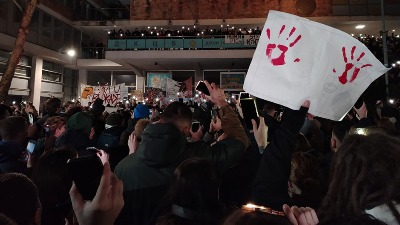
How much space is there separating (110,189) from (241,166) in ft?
7.08

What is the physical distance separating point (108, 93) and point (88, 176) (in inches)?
617

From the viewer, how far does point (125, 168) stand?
2.94 metres

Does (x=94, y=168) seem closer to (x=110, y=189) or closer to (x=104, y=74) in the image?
(x=110, y=189)

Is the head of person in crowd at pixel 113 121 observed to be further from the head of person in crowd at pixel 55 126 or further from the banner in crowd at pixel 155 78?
the banner in crowd at pixel 155 78

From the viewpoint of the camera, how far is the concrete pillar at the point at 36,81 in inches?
896

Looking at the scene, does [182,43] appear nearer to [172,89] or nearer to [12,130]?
[172,89]

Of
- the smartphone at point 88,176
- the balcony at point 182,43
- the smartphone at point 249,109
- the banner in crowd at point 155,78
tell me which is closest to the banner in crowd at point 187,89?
the balcony at point 182,43

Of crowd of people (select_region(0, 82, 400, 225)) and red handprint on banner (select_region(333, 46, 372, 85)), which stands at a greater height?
red handprint on banner (select_region(333, 46, 372, 85))

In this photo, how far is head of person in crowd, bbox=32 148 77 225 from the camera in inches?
106

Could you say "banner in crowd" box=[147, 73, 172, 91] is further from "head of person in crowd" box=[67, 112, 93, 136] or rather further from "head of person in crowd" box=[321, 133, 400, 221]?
"head of person in crowd" box=[321, 133, 400, 221]

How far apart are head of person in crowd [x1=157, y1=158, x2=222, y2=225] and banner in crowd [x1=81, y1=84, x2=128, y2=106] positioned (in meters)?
14.6

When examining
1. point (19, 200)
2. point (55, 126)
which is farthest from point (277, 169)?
point (55, 126)

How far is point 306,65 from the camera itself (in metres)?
2.84

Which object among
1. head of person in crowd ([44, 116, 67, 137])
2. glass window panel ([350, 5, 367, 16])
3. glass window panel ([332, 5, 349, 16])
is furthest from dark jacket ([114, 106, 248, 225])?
glass window panel ([350, 5, 367, 16])
